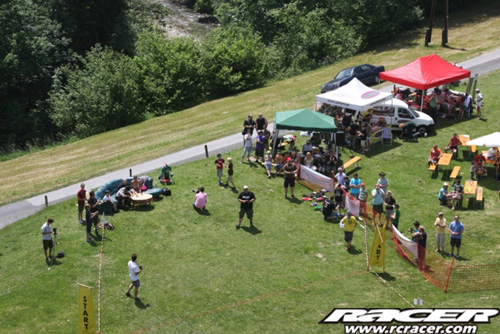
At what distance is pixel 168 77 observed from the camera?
46.6m

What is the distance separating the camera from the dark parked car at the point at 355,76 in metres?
37.6

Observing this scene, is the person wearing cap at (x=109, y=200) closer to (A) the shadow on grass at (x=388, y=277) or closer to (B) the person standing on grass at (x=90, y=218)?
(B) the person standing on grass at (x=90, y=218)

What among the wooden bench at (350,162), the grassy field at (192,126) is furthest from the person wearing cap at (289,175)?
the grassy field at (192,126)

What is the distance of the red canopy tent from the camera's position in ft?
102

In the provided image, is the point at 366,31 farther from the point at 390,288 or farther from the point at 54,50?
the point at 390,288

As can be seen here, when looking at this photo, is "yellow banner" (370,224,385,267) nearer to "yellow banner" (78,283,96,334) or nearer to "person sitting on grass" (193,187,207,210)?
"person sitting on grass" (193,187,207,210)

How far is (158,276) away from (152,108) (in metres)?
28.2

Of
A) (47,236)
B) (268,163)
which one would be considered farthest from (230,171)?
(47,236)

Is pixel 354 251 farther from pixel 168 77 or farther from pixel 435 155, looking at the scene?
pixel 168 77

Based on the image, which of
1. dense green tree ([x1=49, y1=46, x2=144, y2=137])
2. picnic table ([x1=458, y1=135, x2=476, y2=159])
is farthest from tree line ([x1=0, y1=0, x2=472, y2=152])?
picnic table ([x1=458, y1=135, x2=476, y2=159])

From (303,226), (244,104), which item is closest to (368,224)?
(303,226)

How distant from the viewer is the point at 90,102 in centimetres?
4472

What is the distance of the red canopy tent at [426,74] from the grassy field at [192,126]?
6792 mm
